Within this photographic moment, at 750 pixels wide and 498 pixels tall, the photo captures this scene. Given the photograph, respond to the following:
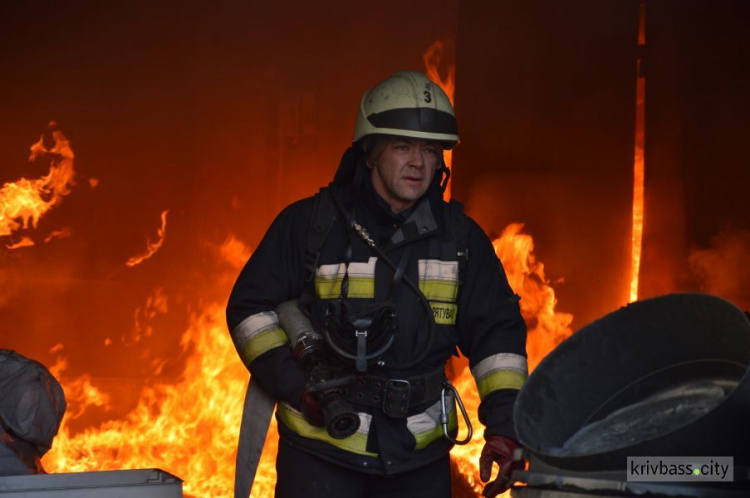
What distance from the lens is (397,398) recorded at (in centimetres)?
344

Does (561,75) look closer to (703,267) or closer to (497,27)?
(497,27)

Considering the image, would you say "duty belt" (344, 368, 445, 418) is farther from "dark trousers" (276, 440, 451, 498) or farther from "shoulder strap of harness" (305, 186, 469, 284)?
"shoulder strap of harness" (305, 186, 469, 284)

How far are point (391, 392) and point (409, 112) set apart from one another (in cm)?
105

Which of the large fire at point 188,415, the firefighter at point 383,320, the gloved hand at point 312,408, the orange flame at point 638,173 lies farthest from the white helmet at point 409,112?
the large fire at point 188,415

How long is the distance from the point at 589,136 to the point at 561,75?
43 cm

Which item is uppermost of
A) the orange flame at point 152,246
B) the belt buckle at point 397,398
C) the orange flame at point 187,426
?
the orange flame at point 152,246

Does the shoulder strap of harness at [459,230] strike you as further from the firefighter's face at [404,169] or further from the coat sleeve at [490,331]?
the firefighter's face at [404,169]

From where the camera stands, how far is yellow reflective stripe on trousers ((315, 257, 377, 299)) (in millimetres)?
3564

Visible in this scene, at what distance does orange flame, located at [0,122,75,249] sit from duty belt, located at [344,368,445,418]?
3.92m

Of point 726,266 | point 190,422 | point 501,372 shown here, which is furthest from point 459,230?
point 190,422

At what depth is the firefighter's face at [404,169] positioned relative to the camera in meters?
3.70

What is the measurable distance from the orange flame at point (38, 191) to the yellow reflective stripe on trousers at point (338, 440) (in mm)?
3769

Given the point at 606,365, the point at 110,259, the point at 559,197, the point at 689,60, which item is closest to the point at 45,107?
the point at 110,259

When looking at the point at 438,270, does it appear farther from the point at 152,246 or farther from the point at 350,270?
the point at 152,246
